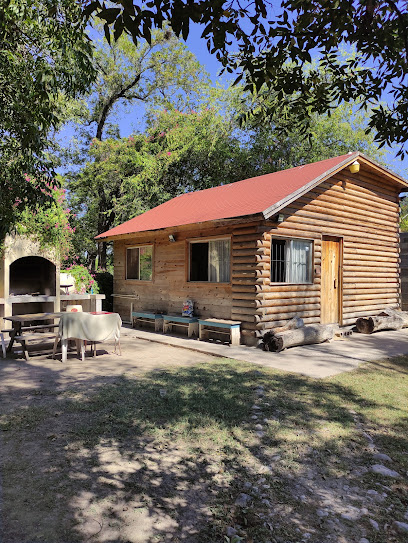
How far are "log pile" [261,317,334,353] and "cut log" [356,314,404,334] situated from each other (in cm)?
201

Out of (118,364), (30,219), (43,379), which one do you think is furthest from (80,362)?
(30,219)

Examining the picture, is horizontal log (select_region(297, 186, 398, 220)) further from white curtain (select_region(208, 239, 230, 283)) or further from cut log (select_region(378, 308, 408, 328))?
cut log (select_region(378, 308, 408, 328))

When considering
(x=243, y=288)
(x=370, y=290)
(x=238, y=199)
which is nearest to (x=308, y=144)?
(x=370, y=290)

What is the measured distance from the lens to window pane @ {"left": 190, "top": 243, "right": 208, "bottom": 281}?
36.0ft

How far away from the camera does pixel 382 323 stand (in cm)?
1141

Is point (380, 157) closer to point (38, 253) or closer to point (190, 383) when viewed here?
point (38, 253)

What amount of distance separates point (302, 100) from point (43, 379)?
5.37 meters

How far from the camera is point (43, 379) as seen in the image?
6.10m

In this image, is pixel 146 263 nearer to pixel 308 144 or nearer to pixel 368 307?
pixel 368 307

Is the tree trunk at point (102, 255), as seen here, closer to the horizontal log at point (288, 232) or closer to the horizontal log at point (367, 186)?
the horizontal log at point (288, 232)

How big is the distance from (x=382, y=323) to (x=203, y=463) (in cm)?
Answer: 961

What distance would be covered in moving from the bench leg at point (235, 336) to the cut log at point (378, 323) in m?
4.36

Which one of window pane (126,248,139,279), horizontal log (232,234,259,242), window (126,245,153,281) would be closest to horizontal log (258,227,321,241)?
horizontal log (232,234,259,242)

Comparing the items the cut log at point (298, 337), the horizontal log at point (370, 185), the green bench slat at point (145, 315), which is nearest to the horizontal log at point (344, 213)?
the horizontal log at point (370, 185)
